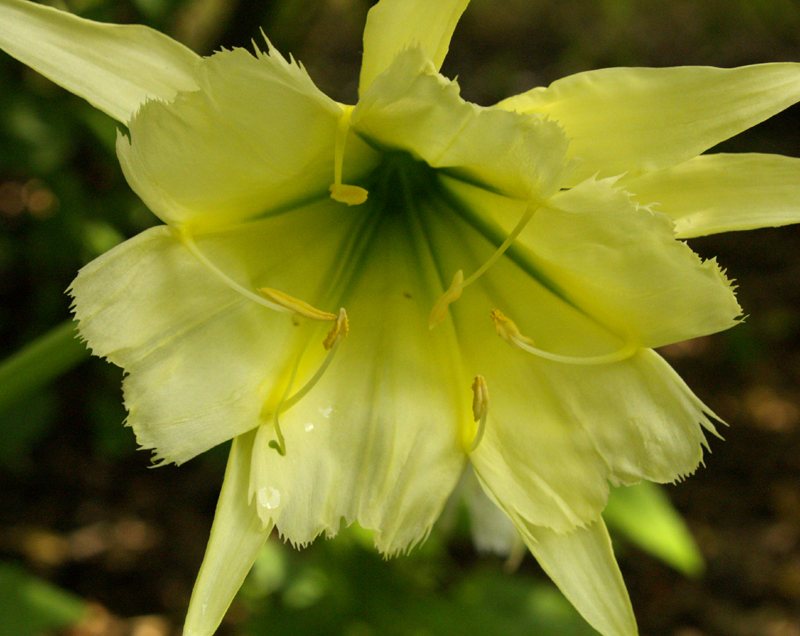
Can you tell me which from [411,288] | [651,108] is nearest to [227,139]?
[411,288]

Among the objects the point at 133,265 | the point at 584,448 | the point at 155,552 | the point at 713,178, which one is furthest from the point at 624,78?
the point at 155,552

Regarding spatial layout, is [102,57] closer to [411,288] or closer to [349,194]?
[349,194]

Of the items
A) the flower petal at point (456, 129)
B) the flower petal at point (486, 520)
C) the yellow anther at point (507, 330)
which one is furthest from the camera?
the flower petal at point (486, 520)

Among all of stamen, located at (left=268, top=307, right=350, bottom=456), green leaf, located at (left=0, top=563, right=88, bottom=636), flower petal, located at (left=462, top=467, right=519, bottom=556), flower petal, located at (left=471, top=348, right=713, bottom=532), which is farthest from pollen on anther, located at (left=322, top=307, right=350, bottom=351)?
green leaf, located at (left=0, top=563, right=88, bottom=636)

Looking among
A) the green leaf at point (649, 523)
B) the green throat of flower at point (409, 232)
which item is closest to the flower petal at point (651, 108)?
the green throat of flower at point (409, 232)

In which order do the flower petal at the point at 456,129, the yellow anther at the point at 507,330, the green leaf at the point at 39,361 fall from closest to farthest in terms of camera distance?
the flower petal at the point at 456,129, the yellow anther at the point at 507,330, the green leaf at the point at 39,361

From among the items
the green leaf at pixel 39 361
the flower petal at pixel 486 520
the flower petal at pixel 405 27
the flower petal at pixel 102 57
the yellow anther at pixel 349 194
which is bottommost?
the flower petal at pixel 486 520

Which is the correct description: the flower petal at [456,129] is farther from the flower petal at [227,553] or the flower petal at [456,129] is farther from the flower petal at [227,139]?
the flower petal at [227,553]

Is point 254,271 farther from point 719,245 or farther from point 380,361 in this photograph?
point 719,245
